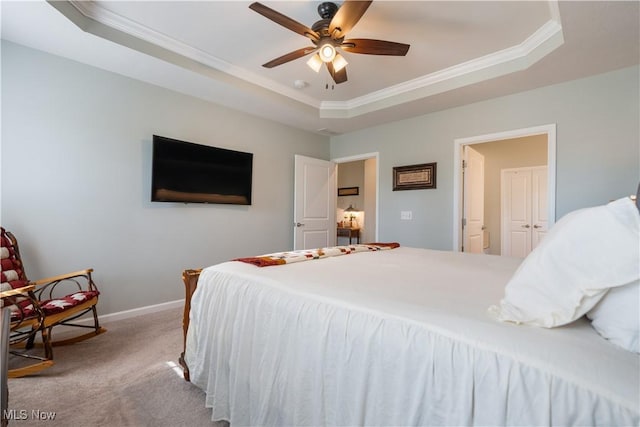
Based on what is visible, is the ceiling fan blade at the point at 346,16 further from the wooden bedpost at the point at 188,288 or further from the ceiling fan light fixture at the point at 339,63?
the wooden bedpost at the point at 188,288

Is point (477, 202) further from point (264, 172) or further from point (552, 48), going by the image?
point (264, 172)

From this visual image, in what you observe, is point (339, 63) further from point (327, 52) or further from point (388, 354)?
point (388, 354)

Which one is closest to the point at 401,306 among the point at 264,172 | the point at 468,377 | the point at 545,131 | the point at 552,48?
the point at 468,377

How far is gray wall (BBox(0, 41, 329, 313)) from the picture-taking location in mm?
2453

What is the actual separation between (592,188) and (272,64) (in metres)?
3.30

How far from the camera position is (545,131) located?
10.2ft

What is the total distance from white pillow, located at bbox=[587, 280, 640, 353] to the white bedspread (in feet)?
0.08

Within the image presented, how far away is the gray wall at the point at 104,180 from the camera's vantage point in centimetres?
245

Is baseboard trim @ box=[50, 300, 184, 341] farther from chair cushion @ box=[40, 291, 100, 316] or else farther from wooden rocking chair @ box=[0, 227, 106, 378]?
chair cushion @ box=[40, 291, 100, 316]

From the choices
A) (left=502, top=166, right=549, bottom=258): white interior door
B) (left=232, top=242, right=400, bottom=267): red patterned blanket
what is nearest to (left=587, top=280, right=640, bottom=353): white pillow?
(left=232, top=242, right=400, bottom=267): red patterned blanket

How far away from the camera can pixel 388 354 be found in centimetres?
93

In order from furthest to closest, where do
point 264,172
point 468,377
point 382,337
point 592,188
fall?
point 264,172, point 592,188, point 382,337, point 468,377

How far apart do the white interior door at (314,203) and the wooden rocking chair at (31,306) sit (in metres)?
2.72

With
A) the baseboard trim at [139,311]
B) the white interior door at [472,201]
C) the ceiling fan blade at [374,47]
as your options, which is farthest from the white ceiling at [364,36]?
the baseboard trim at [139,311]
